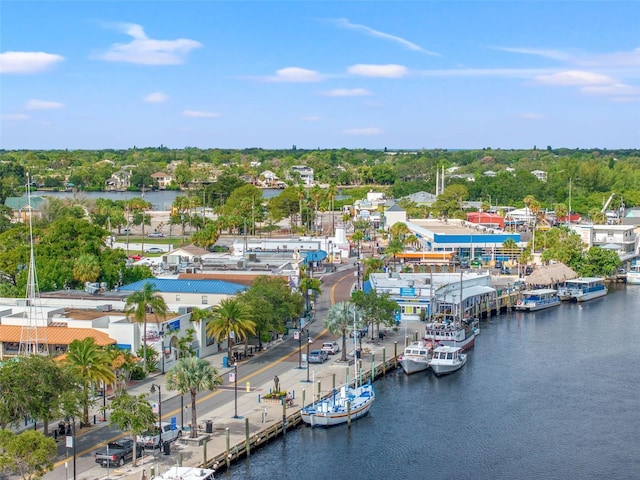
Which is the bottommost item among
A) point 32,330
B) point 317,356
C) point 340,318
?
point 317,356

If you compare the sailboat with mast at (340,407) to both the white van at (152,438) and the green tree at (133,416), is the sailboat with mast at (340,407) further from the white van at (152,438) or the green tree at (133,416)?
the green tree at (133,416)

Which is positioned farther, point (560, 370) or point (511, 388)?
point (560, 370)

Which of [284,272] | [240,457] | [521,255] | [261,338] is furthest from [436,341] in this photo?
[521,255]

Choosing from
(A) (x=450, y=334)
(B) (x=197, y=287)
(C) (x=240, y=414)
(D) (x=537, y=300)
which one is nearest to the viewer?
(C) (x=240, y=414)

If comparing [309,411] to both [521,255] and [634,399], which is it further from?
[521,255]

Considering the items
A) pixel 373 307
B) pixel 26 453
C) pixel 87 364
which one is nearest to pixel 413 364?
pixel 373 307

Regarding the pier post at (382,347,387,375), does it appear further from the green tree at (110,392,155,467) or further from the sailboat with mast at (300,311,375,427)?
the green tree at (110,392,155,467)

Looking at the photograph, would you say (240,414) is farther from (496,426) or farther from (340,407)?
(496,426)
